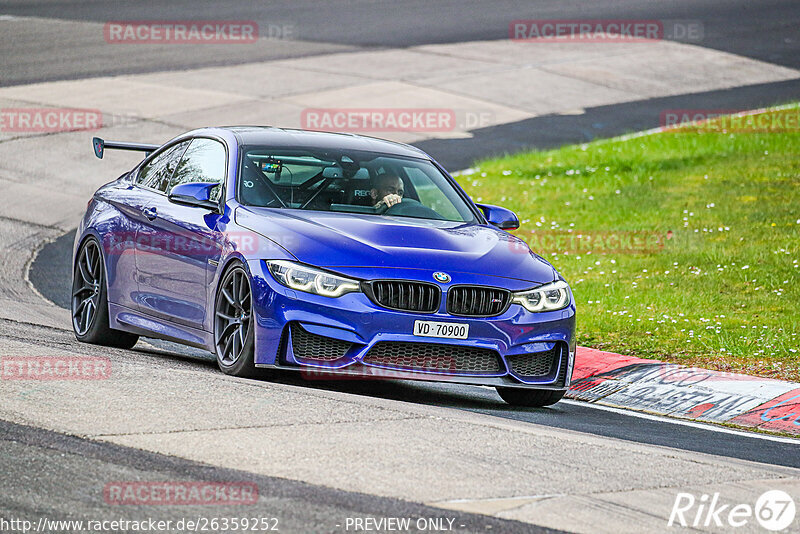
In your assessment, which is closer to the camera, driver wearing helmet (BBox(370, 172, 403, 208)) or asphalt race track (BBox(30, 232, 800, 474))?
asphalt race track (BBox(30, 232, 800, 474))

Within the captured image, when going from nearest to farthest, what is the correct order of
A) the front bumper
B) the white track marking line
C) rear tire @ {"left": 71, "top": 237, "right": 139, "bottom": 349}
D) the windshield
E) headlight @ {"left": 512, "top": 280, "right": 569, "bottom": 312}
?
the front bumper, headlight @ {"left": 512, "top": 280, "right": 569, "bottom": 312}, the white track marking line, the windshield, rear tire @ {"left": 71, "top": 237, "right": 139, "bottom": 349}

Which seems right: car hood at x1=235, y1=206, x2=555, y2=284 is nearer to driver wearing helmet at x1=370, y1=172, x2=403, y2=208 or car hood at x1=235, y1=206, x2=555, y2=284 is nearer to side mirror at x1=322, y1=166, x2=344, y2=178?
driver wearing helmet at x1=370, y1=172, x2=403, y2=208

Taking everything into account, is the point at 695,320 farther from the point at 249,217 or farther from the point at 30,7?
the point at 30,7

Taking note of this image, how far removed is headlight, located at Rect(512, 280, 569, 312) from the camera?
8367mm

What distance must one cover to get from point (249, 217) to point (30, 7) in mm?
26670

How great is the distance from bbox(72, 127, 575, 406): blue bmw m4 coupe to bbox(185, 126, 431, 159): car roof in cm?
2

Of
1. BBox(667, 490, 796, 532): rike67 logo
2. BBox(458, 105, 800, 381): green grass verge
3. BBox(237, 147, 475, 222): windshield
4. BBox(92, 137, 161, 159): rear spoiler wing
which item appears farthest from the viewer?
BBox(458, 105, 800, 381): green grass verge

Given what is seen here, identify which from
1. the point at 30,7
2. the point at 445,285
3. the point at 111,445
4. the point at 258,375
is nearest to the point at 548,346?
the point at 445,285

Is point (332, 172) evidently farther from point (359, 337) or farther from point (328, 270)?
point (359, 337)

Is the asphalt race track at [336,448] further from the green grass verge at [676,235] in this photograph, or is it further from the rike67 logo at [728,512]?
the green grass verge at [676,235]

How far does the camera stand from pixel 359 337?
7953mm

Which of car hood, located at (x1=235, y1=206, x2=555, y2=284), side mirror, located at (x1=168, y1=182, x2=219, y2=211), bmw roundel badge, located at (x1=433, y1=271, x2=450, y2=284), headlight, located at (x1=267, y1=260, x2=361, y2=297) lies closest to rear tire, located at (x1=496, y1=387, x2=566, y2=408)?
car hood, located at (x1=235, y1=206, x2=555, y2=284)

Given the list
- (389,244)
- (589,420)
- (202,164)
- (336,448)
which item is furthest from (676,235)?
(336,448)

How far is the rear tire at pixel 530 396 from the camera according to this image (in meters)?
8.91
